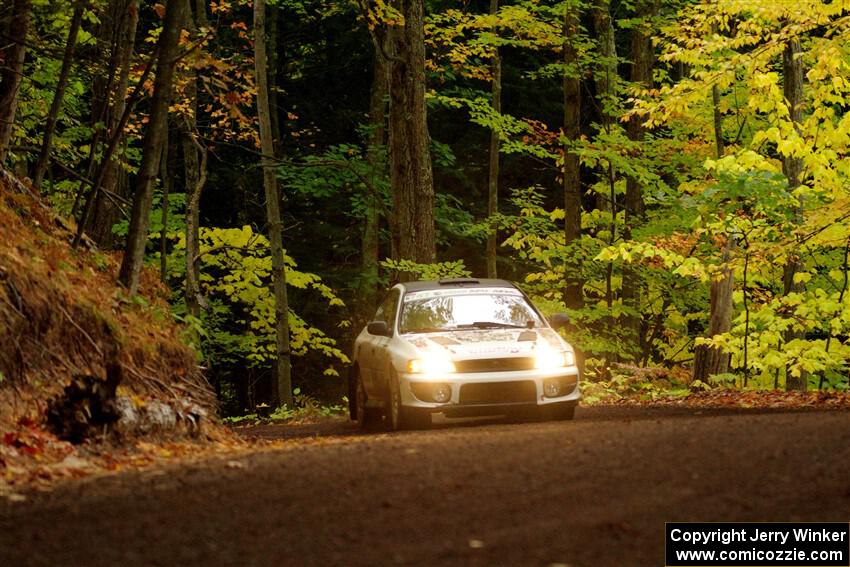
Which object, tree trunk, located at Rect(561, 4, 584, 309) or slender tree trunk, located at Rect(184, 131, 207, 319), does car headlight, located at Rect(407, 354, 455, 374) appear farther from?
tree trunk, located at Rect(561, 4, 584, 309)

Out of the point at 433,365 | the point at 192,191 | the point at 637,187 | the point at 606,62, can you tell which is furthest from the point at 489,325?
the point at 637,187

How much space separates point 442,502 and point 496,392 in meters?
5.48

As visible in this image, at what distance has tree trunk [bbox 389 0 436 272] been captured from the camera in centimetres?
2025

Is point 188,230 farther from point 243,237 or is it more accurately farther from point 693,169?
point 693,169

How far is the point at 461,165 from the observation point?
3475cm

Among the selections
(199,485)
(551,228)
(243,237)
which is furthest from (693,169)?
(199,485)

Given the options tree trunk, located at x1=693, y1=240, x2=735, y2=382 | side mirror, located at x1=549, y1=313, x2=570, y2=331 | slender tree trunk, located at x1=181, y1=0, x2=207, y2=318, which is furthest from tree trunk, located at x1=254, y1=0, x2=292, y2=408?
side mirror, located at x1=549, y1=313, x2=570, y2=331

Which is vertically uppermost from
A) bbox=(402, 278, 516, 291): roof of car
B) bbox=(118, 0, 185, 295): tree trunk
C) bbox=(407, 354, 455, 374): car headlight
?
bbox=(118, 0, 185, 295): tree trunk

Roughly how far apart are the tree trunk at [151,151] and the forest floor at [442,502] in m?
4.78

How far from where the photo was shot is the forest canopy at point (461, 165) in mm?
15539

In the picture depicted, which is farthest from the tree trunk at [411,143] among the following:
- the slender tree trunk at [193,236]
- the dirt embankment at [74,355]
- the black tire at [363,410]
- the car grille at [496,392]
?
the car grille at [496,392]

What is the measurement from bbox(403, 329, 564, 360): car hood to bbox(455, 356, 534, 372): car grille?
44 millimetres

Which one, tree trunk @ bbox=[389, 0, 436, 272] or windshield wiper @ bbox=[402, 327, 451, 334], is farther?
tree trunk @ bbox=[389, 0, 436, 272]

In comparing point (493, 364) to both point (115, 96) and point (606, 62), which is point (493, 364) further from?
point (606, 62)
